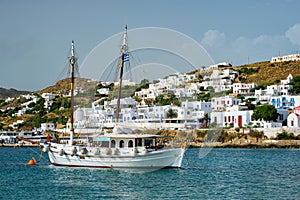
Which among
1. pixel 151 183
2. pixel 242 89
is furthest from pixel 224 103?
pixel 151 183

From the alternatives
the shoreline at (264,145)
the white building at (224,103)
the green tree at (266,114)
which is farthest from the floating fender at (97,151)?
the white building at (224,103)

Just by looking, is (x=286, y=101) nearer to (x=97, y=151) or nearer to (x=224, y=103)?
(x=224, y=103)

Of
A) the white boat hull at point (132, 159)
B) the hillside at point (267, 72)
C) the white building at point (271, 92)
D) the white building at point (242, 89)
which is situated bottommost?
the white boat hull at point (132, 159)

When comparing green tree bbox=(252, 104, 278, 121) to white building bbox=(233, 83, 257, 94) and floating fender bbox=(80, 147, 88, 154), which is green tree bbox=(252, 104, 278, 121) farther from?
floating fender bbox=(80, 147, 88, 154)

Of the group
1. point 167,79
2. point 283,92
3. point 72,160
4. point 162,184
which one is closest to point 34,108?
point 167,79

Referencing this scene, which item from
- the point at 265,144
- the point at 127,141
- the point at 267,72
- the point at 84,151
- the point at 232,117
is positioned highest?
the point at 267,72

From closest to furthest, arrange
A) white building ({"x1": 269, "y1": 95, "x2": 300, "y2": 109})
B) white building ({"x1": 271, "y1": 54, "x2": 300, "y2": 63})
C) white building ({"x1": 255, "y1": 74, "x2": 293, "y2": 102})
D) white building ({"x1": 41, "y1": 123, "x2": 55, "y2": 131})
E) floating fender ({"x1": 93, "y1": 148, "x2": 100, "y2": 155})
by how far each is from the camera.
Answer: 1. floating fender ({"x1": 93, "y1": 148, "x2": 100, "y2": 155})
2. white building ({"x1": 269, "y1": 95, "x2": 300, "y2": 109})
3. white building ({"x1": 255, "y1": 74, "x2": 293, "y2": 102})
4. white building ({"x1": 41, "y1": 123, "x2": 55, "y2": 131})
5. white building ({"x1": 271, "y1": 54, "x2": 300, "y2": 63})

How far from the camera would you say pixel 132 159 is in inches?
1395

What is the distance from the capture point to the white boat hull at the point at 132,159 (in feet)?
116

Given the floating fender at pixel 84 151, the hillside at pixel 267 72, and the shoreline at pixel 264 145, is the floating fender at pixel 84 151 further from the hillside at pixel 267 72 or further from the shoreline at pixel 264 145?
the hillside at pixel 267 72

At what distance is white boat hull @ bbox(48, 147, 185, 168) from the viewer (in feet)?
116

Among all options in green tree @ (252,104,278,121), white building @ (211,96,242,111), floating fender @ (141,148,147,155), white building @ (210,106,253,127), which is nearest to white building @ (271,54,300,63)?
white building @ (211,96,242,111)

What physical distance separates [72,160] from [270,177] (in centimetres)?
1434

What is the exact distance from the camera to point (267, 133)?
80375 mm
